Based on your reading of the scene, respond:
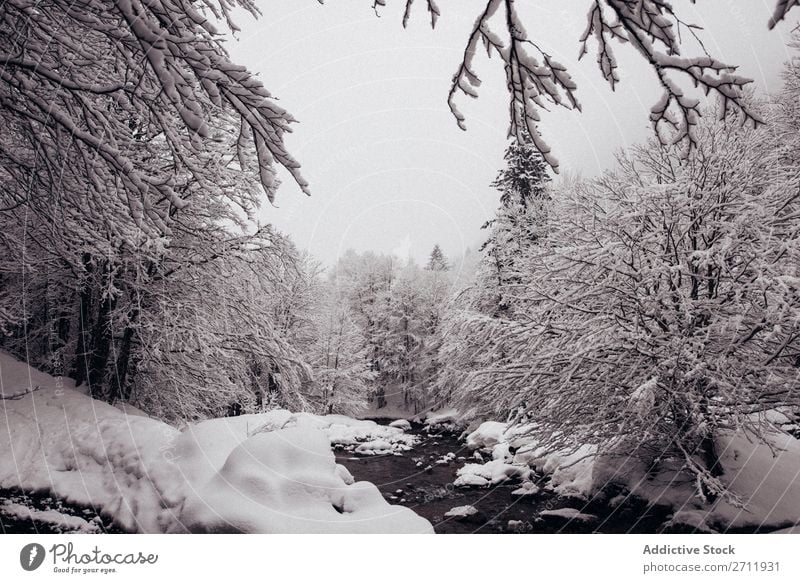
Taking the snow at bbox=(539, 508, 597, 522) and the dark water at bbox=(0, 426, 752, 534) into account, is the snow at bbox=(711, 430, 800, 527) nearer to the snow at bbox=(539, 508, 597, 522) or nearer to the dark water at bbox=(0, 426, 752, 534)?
the dark water at bbox=(0, 426, 752, 534)

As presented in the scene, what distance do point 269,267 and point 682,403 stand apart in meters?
6.60

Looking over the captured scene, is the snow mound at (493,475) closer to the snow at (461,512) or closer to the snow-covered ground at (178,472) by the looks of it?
the snow at (461,512)

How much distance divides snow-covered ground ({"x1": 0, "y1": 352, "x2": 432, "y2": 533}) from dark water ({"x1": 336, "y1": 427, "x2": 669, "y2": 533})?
10.4 feet

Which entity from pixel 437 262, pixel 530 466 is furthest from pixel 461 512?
pixel 437 262

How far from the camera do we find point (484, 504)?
759 cm

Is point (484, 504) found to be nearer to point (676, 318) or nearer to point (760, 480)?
point (760, 480)

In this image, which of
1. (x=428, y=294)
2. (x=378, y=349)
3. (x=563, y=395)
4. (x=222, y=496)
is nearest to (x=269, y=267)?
(x=222, y=496)

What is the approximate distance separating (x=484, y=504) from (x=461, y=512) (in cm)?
74

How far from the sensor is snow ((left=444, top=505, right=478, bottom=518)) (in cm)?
703

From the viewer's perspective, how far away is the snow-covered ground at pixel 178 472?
3605mm

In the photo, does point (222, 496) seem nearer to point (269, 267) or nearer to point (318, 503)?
point (318, 503)

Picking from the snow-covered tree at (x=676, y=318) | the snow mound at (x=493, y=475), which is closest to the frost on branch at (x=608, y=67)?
the snow-covered tree at (x=676, y=318)

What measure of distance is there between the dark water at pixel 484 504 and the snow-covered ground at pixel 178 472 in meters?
3.16

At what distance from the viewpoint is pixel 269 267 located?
23.5 feet
